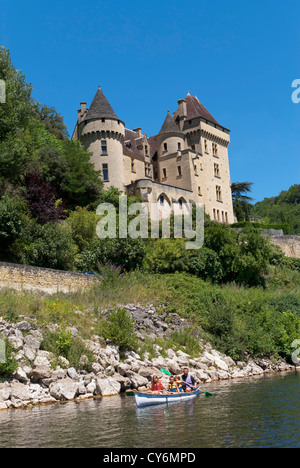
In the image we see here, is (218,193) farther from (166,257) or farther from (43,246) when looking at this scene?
(43,246)

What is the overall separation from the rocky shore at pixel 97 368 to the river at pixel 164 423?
785mm

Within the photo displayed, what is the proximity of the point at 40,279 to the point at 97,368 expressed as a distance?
742cm

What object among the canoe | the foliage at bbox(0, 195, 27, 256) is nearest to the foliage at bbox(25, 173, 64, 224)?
the foliage at bbox(0, 195, 27, 256)

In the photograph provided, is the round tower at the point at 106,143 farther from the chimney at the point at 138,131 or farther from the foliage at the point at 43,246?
the foliage at the point at 43,246

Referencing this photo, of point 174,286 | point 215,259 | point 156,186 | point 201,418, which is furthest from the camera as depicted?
point 156,186

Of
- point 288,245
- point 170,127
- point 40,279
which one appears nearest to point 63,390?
point 40,279

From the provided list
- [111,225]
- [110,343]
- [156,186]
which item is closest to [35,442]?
[110,343]

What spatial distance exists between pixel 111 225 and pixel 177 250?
4355 millimetres

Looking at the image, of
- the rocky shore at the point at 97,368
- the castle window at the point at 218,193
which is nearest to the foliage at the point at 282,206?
the castle window at the point at 218,193

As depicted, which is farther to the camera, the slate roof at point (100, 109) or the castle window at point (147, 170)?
the castle window at point (147, 170)

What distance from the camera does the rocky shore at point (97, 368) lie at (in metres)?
14.7

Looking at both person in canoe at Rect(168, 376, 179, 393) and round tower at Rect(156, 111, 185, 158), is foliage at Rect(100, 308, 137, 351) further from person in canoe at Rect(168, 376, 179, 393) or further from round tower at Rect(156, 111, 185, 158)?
round tower at Rect(156, 111, 185, 158)
